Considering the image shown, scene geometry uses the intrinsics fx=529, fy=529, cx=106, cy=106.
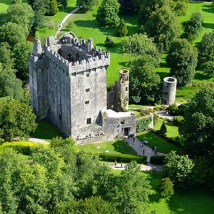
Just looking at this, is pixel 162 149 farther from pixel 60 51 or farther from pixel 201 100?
pixel 60 51

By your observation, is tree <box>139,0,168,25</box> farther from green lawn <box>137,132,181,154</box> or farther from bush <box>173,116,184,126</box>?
green lawn <box>137,132,181,154</box>

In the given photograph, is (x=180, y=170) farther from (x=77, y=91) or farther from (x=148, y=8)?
(x=148, y=8)

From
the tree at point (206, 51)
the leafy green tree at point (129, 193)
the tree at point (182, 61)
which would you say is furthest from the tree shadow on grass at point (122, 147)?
the tree at point (206, 51)

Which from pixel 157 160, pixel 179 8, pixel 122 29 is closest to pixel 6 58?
pixel 122 29

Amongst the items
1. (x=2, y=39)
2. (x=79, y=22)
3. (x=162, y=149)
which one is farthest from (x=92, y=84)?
(x=79, y=22)

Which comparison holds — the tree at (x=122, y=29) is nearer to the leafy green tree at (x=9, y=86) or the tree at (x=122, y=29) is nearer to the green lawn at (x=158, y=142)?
the leafy green tree at (x=9, y=86)

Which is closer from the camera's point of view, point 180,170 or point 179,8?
point 180,170

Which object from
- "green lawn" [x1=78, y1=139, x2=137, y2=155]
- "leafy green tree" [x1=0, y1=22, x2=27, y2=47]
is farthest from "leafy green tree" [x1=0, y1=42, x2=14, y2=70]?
"green lawn" [x1=78, y1=139, x2=137, y2=155]
